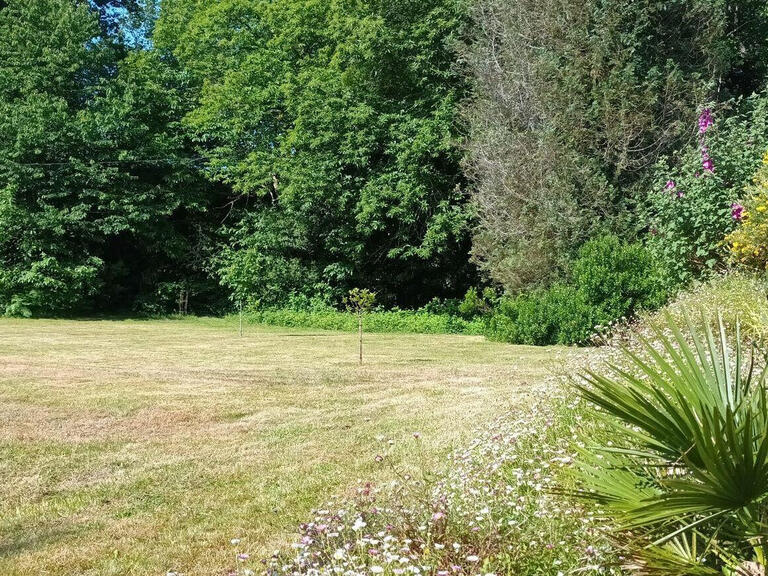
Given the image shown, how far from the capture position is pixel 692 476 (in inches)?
98.7

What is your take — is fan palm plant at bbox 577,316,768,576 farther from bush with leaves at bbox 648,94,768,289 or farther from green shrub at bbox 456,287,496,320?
green shrub at bbox 456,287,496,320

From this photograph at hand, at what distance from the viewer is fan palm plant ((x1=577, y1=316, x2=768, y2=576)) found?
222 cm

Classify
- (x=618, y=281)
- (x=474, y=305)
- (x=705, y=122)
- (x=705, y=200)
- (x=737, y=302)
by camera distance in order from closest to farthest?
1. (x=737, y=302)
2. (x=705, y=200)
3. (x=705, y=122)
4. (x=618, y=281)
5. (x=474, y=305)

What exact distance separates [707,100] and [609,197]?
310cm

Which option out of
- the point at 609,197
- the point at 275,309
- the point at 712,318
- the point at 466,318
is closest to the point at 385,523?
the point at 712,318

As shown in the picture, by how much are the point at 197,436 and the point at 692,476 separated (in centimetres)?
492

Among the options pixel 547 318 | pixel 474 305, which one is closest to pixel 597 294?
pixel 547 318

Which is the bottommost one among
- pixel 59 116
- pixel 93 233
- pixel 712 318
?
pixel 712 318

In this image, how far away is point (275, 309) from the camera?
23.9 m

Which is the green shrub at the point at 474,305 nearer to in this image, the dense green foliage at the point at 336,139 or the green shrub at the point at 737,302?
the dense green foliage at the point at 336,139

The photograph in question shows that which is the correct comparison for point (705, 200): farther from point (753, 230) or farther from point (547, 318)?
point (547, 318)

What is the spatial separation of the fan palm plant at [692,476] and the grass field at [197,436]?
197cm

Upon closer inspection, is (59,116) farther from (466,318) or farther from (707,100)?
(707,100)

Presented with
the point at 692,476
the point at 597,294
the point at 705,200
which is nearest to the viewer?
the point at 692,476
